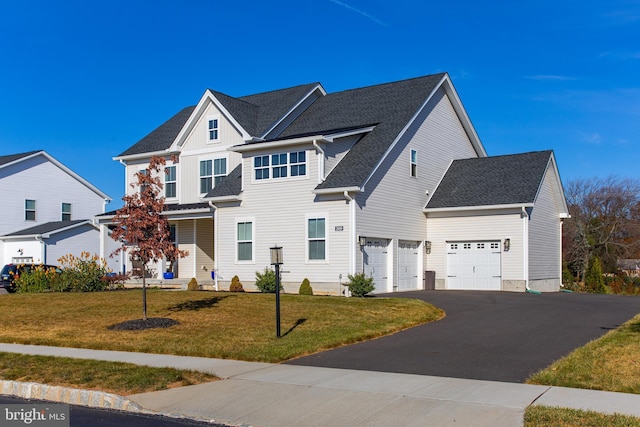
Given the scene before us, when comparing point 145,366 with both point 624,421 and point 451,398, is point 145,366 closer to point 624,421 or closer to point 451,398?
point 451,398

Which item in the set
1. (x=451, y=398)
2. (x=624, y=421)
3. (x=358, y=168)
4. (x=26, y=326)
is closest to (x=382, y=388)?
(x=451, y=398)

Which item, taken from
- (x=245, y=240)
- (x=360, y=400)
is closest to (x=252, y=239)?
(x=245, y=240)

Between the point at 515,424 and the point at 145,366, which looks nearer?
the point at 515,424

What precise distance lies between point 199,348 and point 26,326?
694 centimetres

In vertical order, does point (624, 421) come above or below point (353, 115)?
below

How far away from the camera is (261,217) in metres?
27.0

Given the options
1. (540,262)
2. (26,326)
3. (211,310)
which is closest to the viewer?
(26,326)

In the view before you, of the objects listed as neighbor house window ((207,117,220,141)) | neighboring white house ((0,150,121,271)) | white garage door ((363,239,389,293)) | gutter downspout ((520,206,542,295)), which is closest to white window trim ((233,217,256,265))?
white garage door ((363,239,389,293))

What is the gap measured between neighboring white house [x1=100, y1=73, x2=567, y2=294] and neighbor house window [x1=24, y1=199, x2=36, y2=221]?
13.5m

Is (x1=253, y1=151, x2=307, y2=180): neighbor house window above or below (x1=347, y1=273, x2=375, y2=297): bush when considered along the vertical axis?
above

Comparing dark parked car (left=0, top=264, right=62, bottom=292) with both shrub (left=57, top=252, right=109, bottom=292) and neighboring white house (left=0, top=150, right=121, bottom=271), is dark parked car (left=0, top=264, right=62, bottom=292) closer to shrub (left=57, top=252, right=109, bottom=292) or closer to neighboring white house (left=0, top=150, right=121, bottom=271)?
shrub (left=57, top=252, right=109, bottom=292)

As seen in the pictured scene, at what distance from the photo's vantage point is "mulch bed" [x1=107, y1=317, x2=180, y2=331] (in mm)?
17141

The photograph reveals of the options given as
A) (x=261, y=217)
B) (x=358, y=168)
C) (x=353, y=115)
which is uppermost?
(x=353, y=115)

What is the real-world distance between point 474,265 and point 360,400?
2035 centimetres
